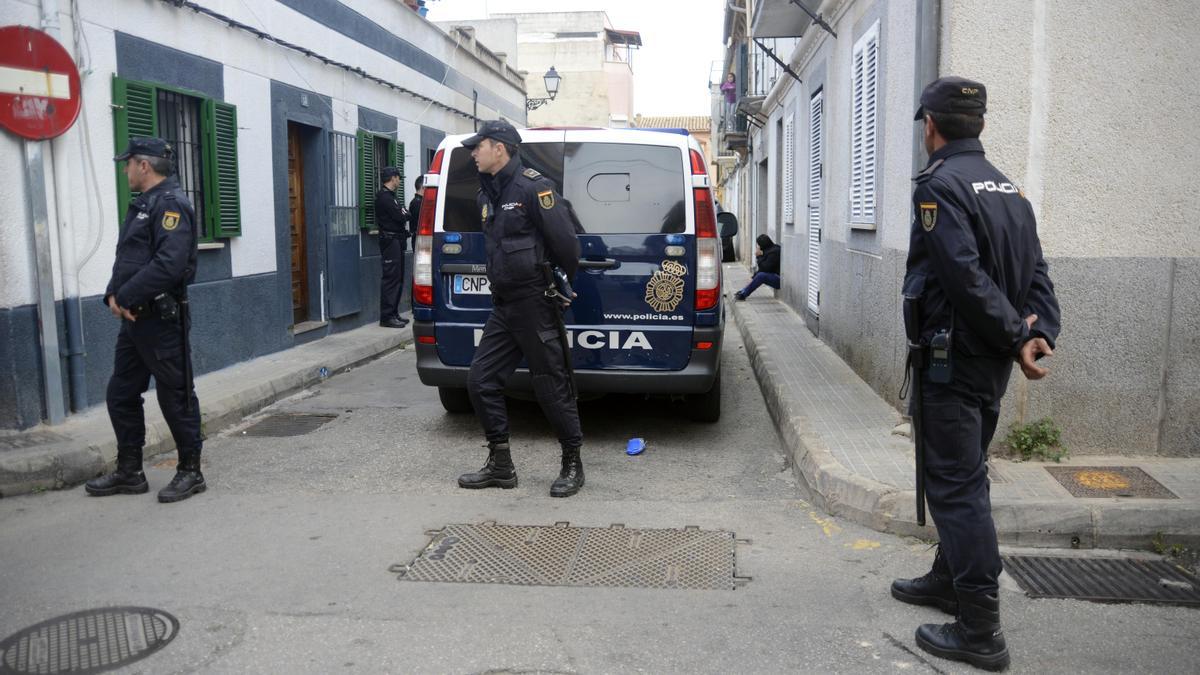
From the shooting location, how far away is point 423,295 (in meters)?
6.81

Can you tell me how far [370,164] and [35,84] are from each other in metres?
6.97

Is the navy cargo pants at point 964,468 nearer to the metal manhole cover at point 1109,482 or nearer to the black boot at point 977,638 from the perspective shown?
the black boot at point 977,638

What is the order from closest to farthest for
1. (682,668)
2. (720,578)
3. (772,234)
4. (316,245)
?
(682,668), (720,578), (316,245), (772,234)

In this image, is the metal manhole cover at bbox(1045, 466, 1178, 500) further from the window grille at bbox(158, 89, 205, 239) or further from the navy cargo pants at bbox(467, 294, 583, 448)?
the window grille at bbox(158, 89, 205, 239)

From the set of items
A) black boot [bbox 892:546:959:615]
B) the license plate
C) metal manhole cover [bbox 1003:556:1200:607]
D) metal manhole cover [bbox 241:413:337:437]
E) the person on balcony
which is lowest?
metal manhole cover [bbox 1003:556:1200:607]

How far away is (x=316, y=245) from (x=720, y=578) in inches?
346

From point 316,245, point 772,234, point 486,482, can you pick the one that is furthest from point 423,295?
point 772,234

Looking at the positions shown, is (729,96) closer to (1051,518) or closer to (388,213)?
(388,213)

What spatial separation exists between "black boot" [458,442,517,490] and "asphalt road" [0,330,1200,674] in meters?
0.07

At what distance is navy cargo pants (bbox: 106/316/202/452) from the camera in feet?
18.0

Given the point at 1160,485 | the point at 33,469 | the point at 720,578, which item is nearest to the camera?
the point at 720,578

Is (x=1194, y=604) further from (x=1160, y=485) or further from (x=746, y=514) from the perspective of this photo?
(x=746, y=514)

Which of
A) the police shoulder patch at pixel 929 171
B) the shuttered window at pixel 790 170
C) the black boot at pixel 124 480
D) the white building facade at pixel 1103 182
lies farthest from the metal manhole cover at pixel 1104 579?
the shuttered window at pixel 790 170

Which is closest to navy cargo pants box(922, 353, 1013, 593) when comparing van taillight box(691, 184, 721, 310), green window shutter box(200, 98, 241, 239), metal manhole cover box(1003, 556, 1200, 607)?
metal manhole cover box(1003, 556, 1200, 607)
